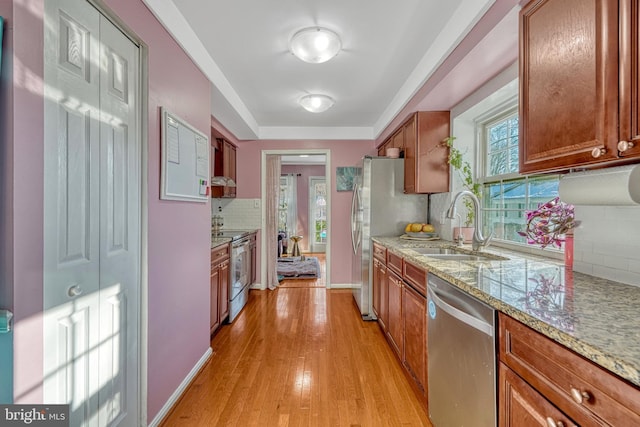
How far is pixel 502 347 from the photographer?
1054mm

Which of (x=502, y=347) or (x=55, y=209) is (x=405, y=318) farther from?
(x=55, y=209)

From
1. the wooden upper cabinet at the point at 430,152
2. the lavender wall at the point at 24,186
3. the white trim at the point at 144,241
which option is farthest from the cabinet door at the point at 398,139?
the lavender wall at the point at 24,186

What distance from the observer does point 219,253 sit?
281cm

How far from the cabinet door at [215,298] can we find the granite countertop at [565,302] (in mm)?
1846

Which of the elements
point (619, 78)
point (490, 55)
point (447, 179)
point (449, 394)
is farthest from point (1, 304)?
point (447, 179)

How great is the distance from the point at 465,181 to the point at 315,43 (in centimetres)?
176

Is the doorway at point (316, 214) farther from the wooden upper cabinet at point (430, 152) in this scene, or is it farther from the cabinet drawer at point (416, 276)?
the cabinet drawer at point (416, 276)

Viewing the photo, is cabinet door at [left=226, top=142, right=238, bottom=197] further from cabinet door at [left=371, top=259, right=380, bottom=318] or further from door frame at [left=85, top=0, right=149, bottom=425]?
door frame at [left=85, top=0, right=149, bottom=425]

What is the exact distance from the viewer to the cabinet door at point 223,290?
2.85 metres

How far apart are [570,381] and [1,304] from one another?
1.59 meters

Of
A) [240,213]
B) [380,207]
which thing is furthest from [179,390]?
[240,213]

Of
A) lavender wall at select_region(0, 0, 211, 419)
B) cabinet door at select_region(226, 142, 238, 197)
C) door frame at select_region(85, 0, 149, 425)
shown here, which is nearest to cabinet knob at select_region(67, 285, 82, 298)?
lavender wall at select_region(0, 0, 211, 419)

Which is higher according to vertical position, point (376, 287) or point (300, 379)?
point (376, 287)

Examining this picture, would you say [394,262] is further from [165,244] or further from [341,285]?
[341,285]
